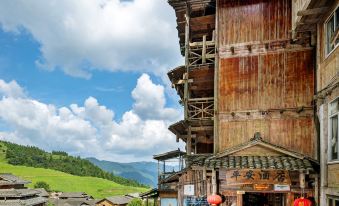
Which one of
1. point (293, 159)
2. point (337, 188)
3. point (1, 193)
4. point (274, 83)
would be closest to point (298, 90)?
point (274, 83)

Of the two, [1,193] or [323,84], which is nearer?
[323,84]

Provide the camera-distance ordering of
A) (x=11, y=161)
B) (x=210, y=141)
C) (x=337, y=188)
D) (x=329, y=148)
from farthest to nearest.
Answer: (x=11, y=161)
(x=210, y=141)
(x=329, y=148)
(x=337, y=188)

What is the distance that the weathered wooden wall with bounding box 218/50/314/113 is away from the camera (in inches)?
640

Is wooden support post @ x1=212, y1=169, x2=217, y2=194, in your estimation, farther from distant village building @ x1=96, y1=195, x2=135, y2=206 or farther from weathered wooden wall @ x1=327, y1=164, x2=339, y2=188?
distant village building @ x1=96, y1=195, x2=135, y2=206

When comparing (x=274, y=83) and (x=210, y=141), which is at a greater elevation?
(x=274, y=83)

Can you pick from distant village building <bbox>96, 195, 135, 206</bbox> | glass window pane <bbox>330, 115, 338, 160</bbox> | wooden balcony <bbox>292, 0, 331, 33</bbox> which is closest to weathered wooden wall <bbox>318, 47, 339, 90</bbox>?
glass window pane <bbox>330, 115, 338, 160</bbox>

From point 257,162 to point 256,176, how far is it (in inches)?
37.1

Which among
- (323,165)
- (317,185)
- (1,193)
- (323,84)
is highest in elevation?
(323,84)

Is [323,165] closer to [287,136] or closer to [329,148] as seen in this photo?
[329,148]

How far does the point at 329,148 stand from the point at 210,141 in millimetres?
8886

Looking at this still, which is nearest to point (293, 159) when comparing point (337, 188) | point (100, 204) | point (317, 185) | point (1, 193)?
point (317, 185)

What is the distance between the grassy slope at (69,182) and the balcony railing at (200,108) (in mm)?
121550

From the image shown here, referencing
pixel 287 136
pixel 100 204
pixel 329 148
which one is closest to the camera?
pixel 329 148

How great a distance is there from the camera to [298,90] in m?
16.3
